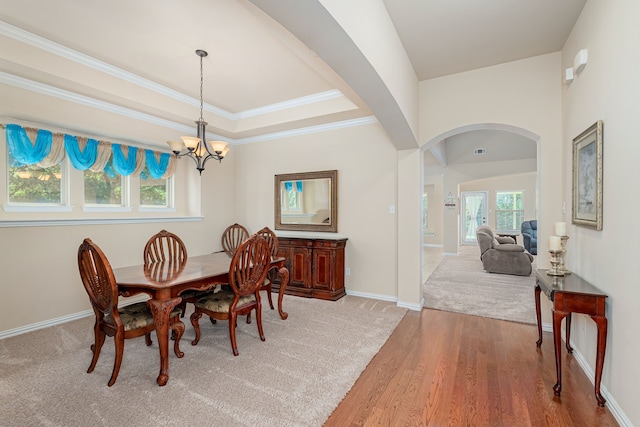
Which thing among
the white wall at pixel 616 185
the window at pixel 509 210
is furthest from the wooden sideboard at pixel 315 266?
the window at pixel 509 210

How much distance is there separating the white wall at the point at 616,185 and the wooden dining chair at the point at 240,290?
256 centimetres

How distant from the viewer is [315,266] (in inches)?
168

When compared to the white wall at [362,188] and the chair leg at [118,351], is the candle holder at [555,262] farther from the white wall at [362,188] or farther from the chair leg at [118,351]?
the chair leg at [118,351]

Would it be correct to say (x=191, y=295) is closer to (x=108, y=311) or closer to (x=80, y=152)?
(x=108, y=311)

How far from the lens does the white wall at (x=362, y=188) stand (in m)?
4.17

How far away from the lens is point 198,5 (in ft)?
7.70

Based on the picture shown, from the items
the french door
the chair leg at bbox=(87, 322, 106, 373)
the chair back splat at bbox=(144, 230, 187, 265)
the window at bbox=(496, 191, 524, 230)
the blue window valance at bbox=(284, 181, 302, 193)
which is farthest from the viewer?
the french door

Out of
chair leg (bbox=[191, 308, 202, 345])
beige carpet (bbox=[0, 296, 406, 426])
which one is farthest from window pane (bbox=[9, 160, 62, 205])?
chair leg (bbox=[191, 308, 202, 345])

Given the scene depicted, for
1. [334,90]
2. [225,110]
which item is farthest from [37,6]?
[334,90]

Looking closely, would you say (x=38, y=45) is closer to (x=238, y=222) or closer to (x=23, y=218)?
(x=23, y=218)

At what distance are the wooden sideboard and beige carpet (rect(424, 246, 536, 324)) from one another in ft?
4.24

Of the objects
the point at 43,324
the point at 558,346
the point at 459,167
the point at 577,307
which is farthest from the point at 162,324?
the point at 459,167

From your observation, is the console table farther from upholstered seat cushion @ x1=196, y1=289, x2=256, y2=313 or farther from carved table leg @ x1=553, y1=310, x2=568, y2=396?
upholstered seat cushion @ x1=196, y1=289, x2=256, y2=313

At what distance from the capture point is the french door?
10.8m
